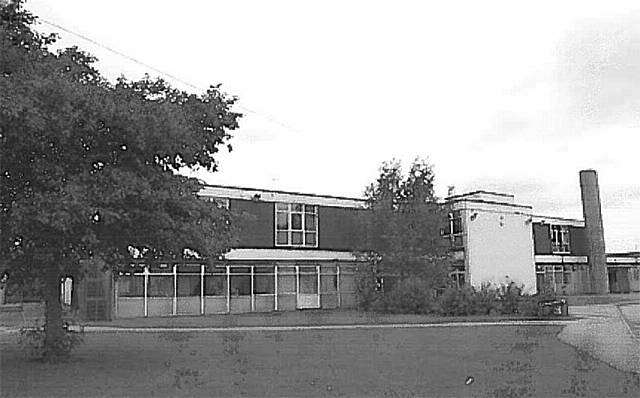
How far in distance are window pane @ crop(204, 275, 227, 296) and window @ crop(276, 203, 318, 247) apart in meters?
3.87

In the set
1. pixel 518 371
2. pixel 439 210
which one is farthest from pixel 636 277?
pixel 518 371

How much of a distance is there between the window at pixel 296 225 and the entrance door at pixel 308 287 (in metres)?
1.51

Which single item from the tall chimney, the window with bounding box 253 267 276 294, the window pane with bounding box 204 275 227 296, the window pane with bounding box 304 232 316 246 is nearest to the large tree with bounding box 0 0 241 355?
the window pane with bounding box 204 275 227 296

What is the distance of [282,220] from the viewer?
43.9 meters

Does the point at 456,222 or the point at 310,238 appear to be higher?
the point at 456,222

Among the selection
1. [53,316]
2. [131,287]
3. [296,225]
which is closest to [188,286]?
[131,287]

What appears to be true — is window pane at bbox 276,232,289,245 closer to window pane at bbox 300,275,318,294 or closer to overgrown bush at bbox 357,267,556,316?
window pane at bbox 300,275,318,294

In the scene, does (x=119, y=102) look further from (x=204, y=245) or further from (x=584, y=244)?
(x=584, y=244)

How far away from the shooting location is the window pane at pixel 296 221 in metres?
44.5

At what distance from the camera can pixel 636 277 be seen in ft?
264

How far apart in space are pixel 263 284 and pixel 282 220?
367cm

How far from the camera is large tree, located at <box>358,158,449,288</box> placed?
1577 inches

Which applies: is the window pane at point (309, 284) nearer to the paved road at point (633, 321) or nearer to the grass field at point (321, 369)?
the paved road at point (633, 321)

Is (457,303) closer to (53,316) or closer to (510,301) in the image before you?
(510,301)
